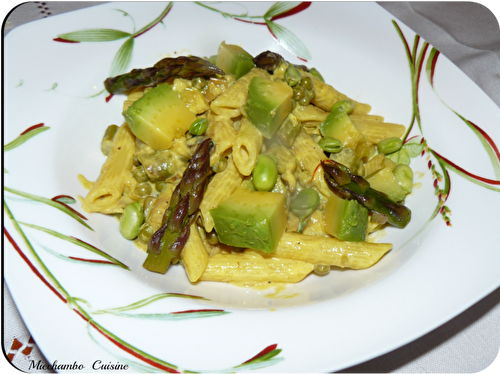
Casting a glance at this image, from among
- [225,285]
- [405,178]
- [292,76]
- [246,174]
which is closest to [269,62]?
[292,76]

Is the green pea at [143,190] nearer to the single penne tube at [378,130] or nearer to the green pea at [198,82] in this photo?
the green pea at [198,82]

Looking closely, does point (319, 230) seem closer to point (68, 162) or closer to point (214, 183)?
point (214, 183)

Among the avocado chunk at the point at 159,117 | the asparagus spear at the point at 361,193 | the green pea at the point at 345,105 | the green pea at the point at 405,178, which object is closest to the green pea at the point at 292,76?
the green pea at the point at 345,105

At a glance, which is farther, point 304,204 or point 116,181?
point 116,181

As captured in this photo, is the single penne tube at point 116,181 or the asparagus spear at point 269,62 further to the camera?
the asparagus spear at point 269,62

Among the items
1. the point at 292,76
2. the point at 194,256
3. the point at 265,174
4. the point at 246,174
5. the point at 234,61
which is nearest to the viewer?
the point at 194,256

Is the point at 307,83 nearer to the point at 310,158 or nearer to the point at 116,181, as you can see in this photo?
the point at 310,158

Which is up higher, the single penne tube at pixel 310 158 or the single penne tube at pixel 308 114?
the single penne tube at pixel 308 114

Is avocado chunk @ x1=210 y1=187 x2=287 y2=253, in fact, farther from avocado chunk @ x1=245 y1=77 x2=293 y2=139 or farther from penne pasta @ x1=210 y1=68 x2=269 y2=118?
penne pasta @ x1=210 y1=68 x2=269 y2=118
